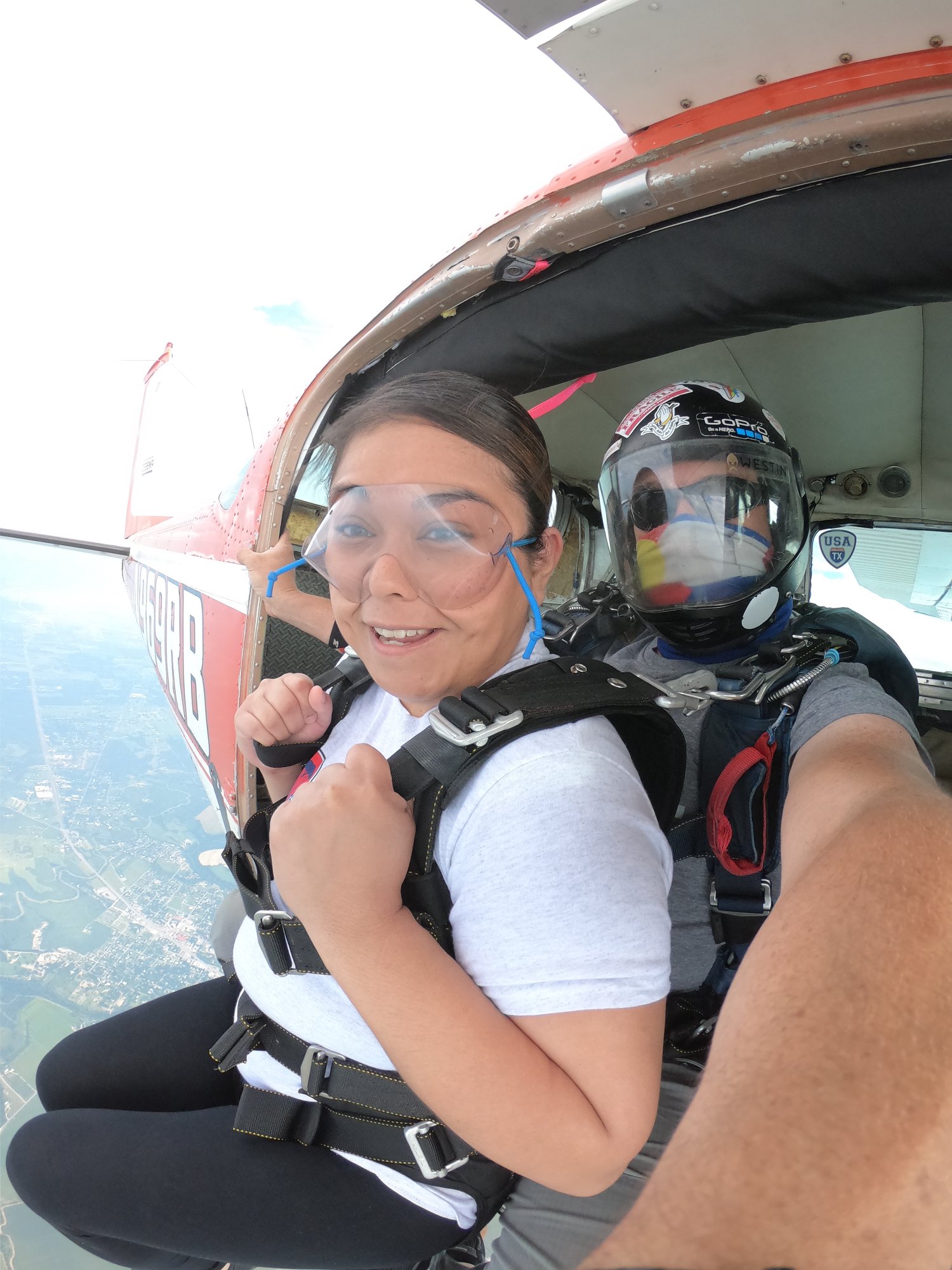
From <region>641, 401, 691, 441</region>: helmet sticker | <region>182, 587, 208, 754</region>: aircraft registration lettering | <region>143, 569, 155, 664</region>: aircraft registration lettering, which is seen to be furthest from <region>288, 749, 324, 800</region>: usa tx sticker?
<region>143, 569, 155, 664</region>: aircraft registration lettering

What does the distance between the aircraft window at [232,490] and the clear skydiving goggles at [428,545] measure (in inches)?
62.7

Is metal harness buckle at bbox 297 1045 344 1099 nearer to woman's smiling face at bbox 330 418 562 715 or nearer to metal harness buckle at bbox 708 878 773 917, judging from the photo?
woman's smiling face at bbox 330 418 562 715

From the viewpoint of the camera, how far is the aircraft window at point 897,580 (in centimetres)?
362

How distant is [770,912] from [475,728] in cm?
34

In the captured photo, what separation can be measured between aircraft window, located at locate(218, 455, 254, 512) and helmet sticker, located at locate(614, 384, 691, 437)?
4.52 ft

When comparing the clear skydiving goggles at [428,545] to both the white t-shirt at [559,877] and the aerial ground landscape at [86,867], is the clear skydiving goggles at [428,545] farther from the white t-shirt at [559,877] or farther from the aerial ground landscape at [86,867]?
the aerial ground landscape at [86,867]

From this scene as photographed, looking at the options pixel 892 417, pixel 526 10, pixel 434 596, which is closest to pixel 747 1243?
pixel 434 596

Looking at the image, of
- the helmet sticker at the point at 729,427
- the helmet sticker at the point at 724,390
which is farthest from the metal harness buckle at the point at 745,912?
the helmet sticker at the point at 724,390

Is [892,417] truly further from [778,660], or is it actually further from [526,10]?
[526,10]

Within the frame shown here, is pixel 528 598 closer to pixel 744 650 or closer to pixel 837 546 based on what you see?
pixel 744 650

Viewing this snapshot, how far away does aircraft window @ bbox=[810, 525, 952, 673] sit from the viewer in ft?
11.9

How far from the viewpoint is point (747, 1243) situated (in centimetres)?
31

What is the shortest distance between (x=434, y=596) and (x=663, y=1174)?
630mm

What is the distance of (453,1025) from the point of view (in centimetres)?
59
